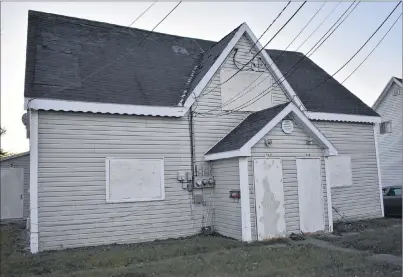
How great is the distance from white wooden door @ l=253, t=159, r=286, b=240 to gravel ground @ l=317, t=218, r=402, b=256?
55.5 inches

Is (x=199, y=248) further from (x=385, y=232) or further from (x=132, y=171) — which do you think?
(x=385, y=232)

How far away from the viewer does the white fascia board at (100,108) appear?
968cm

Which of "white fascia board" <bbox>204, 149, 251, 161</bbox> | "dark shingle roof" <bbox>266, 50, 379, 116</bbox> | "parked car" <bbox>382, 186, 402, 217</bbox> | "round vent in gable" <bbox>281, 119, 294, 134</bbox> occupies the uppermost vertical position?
"dark shingle roof" <bbox>266, 50, 379, 116</bbox>

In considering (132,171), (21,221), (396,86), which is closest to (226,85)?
(132,171)

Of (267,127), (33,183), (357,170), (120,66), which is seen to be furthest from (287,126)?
(33,183)

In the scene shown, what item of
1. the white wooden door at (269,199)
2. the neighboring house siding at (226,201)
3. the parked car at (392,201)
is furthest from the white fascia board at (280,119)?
the parked car at (392,201)

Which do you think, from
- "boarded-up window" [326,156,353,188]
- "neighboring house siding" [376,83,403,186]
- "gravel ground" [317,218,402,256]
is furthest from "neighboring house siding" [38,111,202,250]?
"neighboring house siding" [376,83,403,186]

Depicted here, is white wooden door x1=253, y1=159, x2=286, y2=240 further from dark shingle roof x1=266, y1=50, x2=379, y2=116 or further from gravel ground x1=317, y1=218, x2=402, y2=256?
dark shingle roof x1=266, y1=50, x2=379, y2=116

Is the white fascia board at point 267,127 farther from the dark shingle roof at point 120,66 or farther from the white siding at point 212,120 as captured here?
the dark shingle roof at point 120,66

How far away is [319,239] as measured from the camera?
1062 cm

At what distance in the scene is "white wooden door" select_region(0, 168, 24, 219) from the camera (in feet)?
57.7

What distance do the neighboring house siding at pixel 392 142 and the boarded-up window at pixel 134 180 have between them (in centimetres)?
1705

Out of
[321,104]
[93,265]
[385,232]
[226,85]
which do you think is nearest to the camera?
[93,265]

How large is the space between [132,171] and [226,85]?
4589 millimetres
